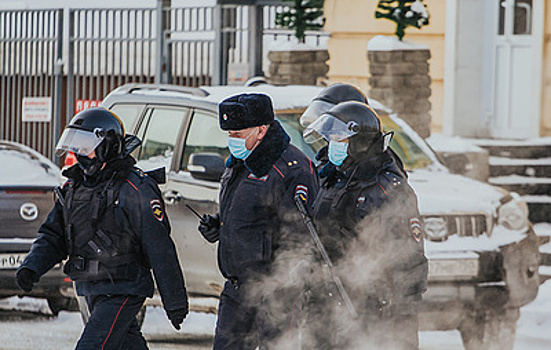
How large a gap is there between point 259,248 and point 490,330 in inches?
114

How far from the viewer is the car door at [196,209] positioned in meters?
8.76

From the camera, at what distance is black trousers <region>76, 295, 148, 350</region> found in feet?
20.7

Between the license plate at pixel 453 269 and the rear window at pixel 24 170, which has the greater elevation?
the rear window at pixel 24 170

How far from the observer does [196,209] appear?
8.80 meters

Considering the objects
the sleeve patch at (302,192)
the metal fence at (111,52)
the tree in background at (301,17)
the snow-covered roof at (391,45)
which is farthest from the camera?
the metal fence at (111,52)

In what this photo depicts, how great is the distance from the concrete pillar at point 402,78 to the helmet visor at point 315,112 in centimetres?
719

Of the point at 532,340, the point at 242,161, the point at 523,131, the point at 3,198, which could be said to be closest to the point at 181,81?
the point at 523,131

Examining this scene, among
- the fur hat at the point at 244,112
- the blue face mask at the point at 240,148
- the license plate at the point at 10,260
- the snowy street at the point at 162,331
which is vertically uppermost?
the fur hat at the point at 244,112

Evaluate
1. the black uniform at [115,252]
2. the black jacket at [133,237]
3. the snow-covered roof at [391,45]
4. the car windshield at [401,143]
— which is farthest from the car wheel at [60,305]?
the snow-covered roof at [391,45]

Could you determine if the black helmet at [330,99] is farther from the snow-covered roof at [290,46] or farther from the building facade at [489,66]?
the building facade at [489,66]

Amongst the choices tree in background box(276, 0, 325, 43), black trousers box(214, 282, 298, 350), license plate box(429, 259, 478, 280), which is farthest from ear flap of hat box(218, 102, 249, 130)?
tree in background box(276, 0, 325, 43)

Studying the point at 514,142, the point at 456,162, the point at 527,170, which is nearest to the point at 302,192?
the point at 456,162

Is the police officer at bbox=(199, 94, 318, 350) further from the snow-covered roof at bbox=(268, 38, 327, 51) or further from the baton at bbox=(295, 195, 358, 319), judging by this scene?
the snow-covered roof at bbox=(268, 38, 327, 51)

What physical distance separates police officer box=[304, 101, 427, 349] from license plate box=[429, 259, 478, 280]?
218 cm
